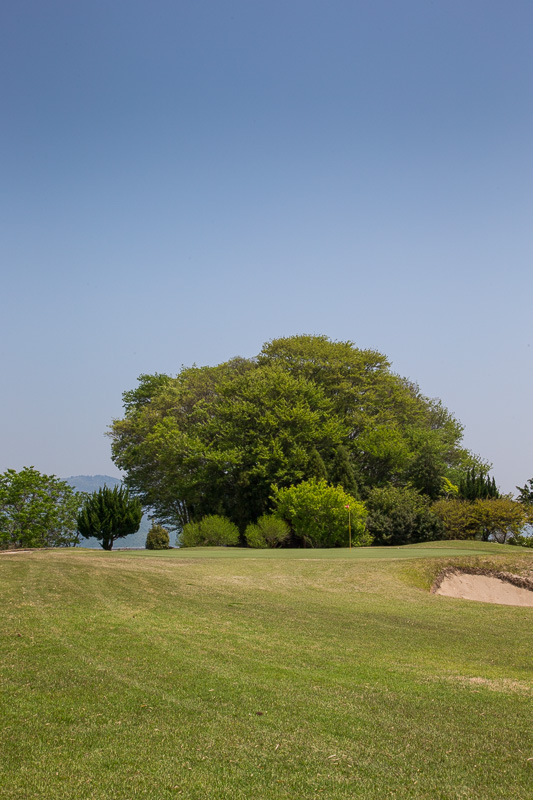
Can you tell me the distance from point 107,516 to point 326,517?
14203 mm

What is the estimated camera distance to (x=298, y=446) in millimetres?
39438

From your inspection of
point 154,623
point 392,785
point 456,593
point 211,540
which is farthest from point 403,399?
point 392,785

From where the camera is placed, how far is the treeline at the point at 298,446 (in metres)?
37.0

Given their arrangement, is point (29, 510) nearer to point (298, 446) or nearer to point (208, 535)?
point (208, 535)

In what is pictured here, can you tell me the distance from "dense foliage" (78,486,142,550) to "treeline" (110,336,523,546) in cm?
475

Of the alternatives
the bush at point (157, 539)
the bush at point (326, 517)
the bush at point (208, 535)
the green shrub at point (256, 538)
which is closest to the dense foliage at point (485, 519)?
the bush at point (326, 517)

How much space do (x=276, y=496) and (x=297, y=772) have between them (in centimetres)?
3337

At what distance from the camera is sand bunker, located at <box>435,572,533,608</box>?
704 inches

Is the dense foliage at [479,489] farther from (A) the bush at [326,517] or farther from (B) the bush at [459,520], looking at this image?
(A) the bush at [326,517]

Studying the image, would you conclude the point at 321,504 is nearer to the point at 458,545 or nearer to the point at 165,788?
the point at 458,545

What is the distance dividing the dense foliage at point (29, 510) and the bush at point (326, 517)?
14.3 metres

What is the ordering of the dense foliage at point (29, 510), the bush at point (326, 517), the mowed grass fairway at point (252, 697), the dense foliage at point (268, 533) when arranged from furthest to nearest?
1. the dense foliage at point (268, 533)
2. the dense foliage at point (29, 510)
3. the bush at point (326, 517)
4. the mowed grass fairway at point (252, 697)

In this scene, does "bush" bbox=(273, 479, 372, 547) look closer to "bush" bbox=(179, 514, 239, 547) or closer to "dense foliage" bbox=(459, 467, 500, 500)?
"bush" bbox=(179, 514, 239, 547)

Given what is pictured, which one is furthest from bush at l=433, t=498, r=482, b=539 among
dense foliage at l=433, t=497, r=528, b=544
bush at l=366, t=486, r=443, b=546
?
bush at l=366, t=486, r=443, b=546
